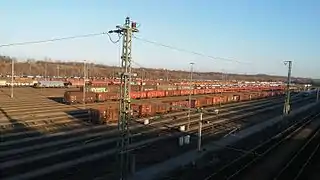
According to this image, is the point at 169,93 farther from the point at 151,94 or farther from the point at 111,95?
the point at 111,95

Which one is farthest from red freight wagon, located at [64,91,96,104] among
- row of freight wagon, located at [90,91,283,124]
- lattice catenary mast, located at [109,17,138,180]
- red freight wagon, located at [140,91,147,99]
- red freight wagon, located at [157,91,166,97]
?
lattice catenary mast, located at [109,17,138,180]

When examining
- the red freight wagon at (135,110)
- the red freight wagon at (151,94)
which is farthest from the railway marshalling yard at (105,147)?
the red freight wagon at (151,94)

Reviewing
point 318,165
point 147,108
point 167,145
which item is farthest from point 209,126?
point 318,165

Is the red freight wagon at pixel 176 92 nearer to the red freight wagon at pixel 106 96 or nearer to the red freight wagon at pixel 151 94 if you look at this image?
the red freight wagon at pixel 151 94

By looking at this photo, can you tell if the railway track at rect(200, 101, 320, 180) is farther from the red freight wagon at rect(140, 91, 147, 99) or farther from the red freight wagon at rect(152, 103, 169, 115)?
the red freight wagon at rect(140, 91, 147, 99)

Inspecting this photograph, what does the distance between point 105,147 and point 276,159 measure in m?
17.3

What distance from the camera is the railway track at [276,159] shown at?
30.0 m

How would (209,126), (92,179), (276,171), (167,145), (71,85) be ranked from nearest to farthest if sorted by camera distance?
1. (92,179)
2. (276,171)
3. (167,145)
4. (209,126)
5. (71,85)

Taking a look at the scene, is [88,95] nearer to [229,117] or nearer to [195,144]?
[229,117]

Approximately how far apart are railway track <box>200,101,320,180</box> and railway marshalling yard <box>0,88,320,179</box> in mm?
273

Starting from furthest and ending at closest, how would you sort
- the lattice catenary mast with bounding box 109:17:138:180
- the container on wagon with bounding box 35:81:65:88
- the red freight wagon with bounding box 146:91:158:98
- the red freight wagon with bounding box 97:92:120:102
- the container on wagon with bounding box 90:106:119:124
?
the container on wagon with bounding box 35:81:65:88 < the red freight wagon with bounding box 146:91:158:98 < the red freight wagon with bounding box 97:92:120:102 < the container on wagon with bounding box 90:106:119:124 < the lattice catenary mast with bounding box 109:17:138:180

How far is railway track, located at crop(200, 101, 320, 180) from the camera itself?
2995 centimetres

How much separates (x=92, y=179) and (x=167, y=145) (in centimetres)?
1397

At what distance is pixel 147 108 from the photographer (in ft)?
198
